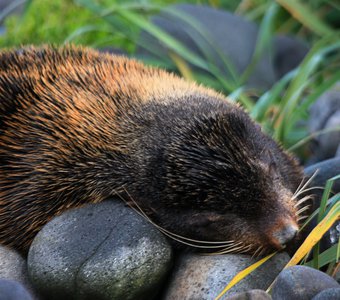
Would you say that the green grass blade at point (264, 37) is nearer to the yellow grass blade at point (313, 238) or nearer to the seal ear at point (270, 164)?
the seal ear at point (270, 164)

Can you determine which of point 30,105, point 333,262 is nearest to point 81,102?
point 30,105

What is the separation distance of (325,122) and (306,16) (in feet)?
6.42

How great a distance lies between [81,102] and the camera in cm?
488

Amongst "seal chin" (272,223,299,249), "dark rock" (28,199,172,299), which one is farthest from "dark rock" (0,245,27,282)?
"seal chin" (272,223,299,249)

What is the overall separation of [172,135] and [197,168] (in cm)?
28

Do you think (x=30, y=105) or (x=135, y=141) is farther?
(x=30, y=105)

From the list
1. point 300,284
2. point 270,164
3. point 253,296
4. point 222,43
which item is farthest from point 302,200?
point 222,43

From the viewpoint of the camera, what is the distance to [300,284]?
3787 millimetres

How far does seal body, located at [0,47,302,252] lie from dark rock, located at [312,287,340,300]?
2.09ft

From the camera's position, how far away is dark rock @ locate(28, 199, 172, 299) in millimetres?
4289

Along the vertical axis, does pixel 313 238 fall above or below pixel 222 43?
above

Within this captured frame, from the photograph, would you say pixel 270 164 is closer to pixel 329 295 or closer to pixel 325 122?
pixel 329 295

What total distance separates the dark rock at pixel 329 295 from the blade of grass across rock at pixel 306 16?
480 cm

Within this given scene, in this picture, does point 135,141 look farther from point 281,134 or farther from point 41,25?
point 41,25
